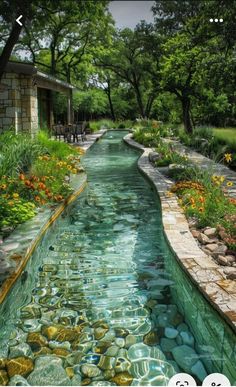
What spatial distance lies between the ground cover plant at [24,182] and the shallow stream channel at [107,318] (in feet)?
1.69

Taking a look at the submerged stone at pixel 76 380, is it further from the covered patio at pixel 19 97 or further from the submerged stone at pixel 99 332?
the covered patio at pixel 19 97

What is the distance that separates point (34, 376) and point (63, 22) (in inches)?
794

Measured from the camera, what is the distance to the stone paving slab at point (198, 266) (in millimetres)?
2861

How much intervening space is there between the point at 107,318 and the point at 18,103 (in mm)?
8920

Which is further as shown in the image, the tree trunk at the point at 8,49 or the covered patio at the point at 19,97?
the covered patio at the point at 19,97

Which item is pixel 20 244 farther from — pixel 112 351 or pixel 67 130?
pixel 67 130

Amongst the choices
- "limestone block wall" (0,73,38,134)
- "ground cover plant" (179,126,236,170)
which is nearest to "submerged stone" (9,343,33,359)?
"ground cover plant" (179,126,236,170)

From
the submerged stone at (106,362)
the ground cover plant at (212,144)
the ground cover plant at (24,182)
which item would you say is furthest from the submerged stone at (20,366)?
the ground cover plant at (212,144)

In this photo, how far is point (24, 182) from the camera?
5445mm

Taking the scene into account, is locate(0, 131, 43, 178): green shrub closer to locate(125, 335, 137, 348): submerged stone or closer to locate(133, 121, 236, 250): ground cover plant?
locate(133, 121, 236, 250): ground cover plant

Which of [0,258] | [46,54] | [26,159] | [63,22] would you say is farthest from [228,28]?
[46,54]

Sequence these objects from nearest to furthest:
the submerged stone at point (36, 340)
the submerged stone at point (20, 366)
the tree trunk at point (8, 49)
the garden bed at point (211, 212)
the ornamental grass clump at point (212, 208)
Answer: the submerged stone at point (20, 366) → the submerged stone at point (36, 340) → the garden bed at point (211, 212) → the ornamental grass clump at point (212, 208) → the tree trunk at point (8, 49)

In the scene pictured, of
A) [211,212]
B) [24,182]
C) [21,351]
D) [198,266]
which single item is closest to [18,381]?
[21,351]

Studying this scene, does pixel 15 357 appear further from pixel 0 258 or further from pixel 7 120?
pixel 7 120
